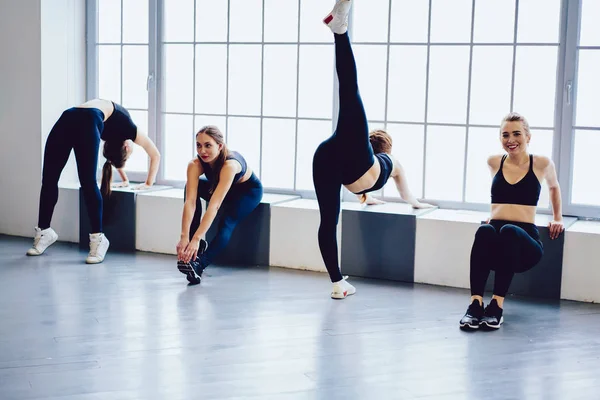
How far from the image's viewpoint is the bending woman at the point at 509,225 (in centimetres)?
401

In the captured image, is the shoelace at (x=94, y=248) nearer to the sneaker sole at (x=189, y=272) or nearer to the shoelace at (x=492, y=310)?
the sneaker sole at (x=189, y=272)

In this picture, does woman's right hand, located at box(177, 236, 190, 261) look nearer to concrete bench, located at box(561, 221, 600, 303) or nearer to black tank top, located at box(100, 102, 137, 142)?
black tank top, located at box(100, 102, 137, 142)

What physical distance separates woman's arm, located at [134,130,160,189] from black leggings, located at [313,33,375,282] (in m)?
1.58

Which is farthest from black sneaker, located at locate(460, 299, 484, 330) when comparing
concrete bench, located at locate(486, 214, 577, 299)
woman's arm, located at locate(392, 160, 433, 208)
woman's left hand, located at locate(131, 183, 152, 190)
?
woman's left hand, located at locate(131, 183, 152, 190)

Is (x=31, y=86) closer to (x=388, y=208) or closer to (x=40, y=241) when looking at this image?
(x=40, y=241)

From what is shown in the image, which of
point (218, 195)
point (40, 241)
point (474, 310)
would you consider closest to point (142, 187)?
point (40, 241)

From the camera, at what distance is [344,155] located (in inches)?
171

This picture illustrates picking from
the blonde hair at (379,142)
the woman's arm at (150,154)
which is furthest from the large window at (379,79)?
the blonde hair at (379,142)

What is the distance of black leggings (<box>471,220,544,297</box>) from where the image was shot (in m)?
4.01

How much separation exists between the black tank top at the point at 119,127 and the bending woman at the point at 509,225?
244 centimetres

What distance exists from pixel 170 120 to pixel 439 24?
214 centimetres

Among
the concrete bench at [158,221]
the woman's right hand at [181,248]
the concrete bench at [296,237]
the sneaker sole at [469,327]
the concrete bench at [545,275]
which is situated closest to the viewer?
the sneaker sole at [469,327]

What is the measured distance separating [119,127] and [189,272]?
128 cm

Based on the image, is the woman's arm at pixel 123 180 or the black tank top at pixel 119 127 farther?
the woman's arm at pixel 123 180
